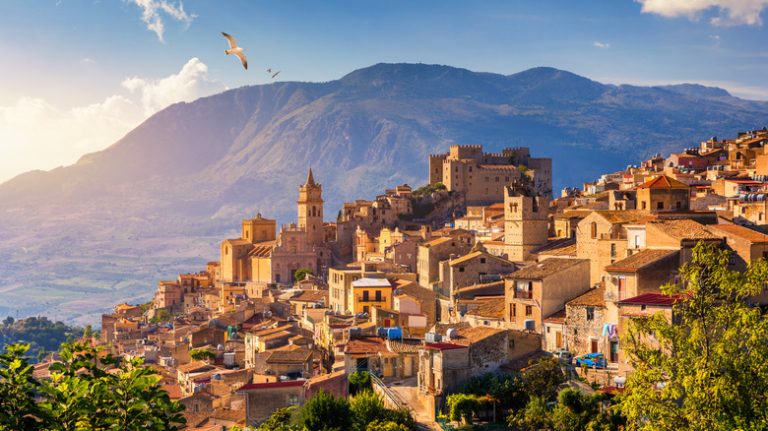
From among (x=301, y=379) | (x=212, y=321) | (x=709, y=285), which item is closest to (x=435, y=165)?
(x=212, y=321)

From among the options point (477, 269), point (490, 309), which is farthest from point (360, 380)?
point (477, 269)

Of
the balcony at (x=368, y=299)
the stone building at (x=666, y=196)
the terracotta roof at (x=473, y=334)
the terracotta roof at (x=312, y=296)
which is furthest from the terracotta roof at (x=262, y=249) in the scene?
the terracotta roof at (x=473, y=334)

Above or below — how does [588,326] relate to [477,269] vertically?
below

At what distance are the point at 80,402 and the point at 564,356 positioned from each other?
25.1 metres

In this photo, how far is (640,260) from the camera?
37688mm

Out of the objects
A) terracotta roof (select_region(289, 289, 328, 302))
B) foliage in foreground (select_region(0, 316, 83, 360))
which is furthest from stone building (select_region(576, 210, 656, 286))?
foliage in foreground (select_region(0, 316, 83, 360))

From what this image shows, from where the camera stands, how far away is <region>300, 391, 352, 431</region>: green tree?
114ft

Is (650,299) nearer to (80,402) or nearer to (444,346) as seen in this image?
(444,346)

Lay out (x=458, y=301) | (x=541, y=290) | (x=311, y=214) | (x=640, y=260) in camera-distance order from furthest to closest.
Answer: (x=311, y=214), (x=458, y=301), (x=541, y=290), (x=640, y=260)

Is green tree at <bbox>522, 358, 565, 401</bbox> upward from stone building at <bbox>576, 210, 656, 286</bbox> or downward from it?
downward

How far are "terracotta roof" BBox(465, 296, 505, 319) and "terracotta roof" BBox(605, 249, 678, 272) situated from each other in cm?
831

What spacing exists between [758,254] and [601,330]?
6428 mm

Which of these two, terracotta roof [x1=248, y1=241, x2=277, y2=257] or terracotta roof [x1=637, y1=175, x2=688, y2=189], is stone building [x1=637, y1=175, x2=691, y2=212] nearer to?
terracotta roof [x1=637, y1=175, x2=688, y2=189]

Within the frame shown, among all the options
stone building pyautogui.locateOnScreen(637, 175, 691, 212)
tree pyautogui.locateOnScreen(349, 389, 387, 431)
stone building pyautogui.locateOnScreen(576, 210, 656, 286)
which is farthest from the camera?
stone building pyautogui.locateOnScreen(637, 175, 691, 212)
